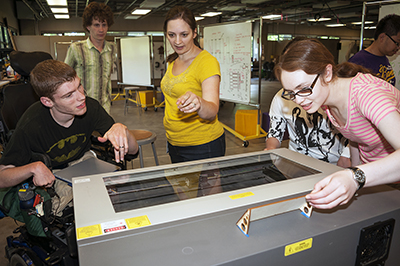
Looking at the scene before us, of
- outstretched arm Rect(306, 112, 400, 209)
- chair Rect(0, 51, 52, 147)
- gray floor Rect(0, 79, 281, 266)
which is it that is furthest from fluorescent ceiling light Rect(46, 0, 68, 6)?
outstretched arm Rect(306, 112, 400, 209)

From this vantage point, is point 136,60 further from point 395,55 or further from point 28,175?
point 28,175

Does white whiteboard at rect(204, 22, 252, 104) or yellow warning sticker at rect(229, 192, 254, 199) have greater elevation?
white whiteboard at rect(204, 22, 252, 104)

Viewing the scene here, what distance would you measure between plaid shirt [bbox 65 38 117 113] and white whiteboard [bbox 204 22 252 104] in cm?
236

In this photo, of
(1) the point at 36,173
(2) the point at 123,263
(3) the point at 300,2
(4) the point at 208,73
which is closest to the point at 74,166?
(1) the point at 36,173

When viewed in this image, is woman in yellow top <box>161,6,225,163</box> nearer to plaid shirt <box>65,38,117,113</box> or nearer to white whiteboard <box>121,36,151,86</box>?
plaid shirt <box>65,38,117,113</box>

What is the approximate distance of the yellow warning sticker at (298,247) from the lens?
65 centimetres

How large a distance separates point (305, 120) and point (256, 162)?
0.47 metres

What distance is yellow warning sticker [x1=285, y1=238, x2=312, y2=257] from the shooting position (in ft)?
2.12

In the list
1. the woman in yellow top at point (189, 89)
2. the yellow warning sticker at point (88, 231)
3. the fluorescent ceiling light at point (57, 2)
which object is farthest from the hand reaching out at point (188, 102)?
the fluorescent ceiling light at point (57, 2)

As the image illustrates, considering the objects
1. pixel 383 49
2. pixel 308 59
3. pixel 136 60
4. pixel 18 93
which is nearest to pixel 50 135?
pixel 18 93

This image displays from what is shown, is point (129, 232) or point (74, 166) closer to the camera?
point (129, 232)

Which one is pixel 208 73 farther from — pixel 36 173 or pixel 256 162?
pixel 36 173

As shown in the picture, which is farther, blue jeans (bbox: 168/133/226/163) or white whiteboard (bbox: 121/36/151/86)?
white whiteboard (bbox: 121/36/151/86)

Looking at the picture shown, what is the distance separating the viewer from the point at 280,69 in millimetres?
1007
